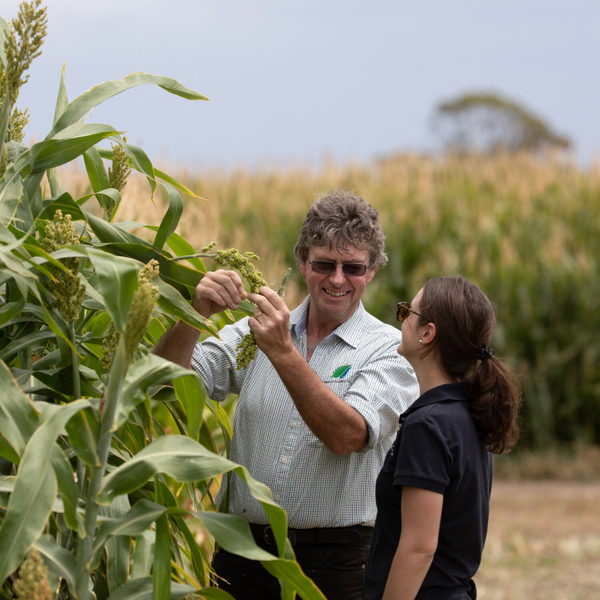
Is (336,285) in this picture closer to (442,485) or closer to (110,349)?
(442,485)

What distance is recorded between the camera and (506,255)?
9.06 m

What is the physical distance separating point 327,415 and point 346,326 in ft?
1.51

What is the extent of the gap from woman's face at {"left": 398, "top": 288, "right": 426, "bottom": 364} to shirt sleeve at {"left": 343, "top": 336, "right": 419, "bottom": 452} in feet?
0.68

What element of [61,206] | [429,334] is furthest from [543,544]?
[61,206]

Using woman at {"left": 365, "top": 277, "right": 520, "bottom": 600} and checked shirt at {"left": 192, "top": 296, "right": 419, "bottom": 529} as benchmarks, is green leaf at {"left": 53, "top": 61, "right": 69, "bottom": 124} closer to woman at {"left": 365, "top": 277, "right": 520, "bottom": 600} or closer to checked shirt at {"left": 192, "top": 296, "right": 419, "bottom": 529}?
checked shirt at {"left": 192, "top": 296, "right": 419, "bottom": 529}

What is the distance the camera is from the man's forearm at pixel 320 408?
6.61ft

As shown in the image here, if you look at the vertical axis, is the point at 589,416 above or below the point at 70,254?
below

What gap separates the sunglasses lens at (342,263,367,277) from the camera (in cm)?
239

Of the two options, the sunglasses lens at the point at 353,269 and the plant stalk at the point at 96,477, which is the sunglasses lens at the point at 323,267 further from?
the plant stalk at the point at 96,477

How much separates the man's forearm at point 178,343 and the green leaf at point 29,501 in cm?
89

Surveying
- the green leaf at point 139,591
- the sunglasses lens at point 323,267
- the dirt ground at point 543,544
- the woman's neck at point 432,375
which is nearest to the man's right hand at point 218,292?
the sunglasses lens at point 323,267

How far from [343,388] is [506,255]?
716 cm

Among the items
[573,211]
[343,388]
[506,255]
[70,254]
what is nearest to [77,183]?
[343,388]

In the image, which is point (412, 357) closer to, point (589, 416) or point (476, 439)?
point (476, 439)
